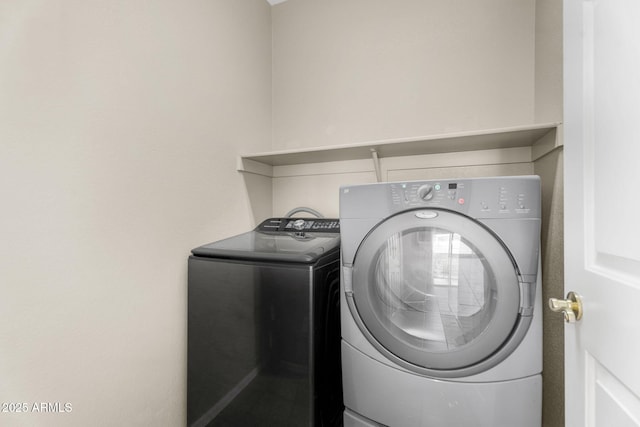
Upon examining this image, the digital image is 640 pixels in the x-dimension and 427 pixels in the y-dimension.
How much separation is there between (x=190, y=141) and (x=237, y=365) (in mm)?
1049

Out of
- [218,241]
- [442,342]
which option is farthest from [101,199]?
[442,342]

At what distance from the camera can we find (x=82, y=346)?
A: 0.97 m

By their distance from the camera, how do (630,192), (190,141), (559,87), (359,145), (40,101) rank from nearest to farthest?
(630,192), (40,101), (559,87), (190,141), (359,145)

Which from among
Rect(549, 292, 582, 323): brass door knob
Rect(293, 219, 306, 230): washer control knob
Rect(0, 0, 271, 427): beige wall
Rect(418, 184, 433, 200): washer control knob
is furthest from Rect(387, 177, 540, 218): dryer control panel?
Rect(0, 0, 271, 427): beige wall

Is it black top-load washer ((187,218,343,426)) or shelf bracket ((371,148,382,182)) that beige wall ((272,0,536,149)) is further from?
black top-load washer ((187,218,343,426))

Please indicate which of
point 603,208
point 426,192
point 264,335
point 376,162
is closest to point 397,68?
point 376,162

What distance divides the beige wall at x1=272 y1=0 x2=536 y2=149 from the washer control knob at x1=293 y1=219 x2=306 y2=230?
24.1 inches

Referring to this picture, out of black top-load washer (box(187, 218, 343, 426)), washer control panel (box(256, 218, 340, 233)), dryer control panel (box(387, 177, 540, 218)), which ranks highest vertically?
dryer control panel (box(387, 177, 540, 218))

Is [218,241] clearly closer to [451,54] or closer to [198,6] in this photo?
[198,6]

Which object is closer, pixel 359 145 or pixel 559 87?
pixel 559 87

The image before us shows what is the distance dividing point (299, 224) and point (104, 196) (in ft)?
3.13

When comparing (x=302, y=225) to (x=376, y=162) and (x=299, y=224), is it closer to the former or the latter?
(x=299, y=224)

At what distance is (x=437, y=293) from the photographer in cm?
111

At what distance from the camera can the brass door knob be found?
67cm
